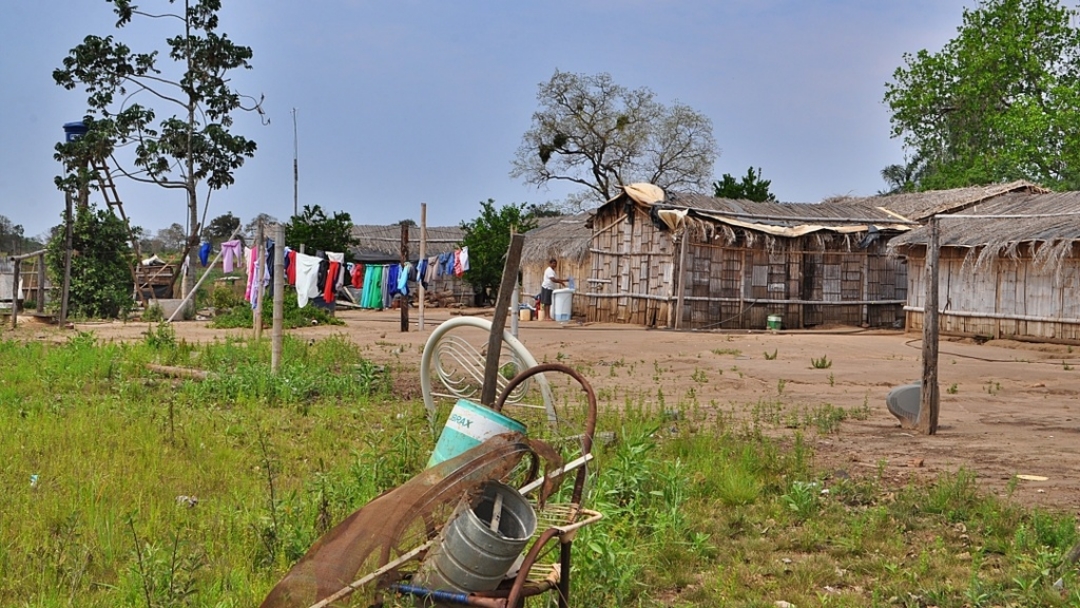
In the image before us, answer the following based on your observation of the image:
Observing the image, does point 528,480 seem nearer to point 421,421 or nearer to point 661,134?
point 421,421

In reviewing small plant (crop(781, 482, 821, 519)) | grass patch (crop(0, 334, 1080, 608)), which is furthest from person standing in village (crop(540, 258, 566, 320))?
small plant (crop(781, 482, 821, 519))

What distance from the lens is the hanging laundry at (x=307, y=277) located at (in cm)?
1831

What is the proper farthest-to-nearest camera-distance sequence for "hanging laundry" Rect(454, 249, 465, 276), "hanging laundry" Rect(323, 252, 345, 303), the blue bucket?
"hanging laundry" Rect(454, 249, 465, 276) → "hanging laundry" Rect(323, 252, 345, 303) → the blue bucket

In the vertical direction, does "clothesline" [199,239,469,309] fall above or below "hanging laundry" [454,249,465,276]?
below

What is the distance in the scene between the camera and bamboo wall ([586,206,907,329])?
2131cm

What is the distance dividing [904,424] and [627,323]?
1489 centimetres

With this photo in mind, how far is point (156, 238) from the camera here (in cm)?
6247

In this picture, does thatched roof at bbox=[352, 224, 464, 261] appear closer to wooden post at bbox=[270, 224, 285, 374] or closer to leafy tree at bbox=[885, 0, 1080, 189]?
leafy tree at bbox=[885, 0, 1080, 189]

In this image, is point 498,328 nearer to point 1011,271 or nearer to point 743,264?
point 1011,271

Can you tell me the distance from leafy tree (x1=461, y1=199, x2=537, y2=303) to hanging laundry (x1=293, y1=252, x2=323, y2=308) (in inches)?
464

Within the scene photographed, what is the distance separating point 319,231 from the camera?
1156 inches

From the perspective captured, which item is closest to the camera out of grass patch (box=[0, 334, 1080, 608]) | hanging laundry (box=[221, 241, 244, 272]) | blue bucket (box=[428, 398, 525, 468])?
blue bucket (box=[428, 398, 525, 468])

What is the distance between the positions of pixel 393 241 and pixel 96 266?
17.2m

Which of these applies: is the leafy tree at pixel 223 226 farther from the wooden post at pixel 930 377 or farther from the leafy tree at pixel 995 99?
the wooden post at pixel 930 377
